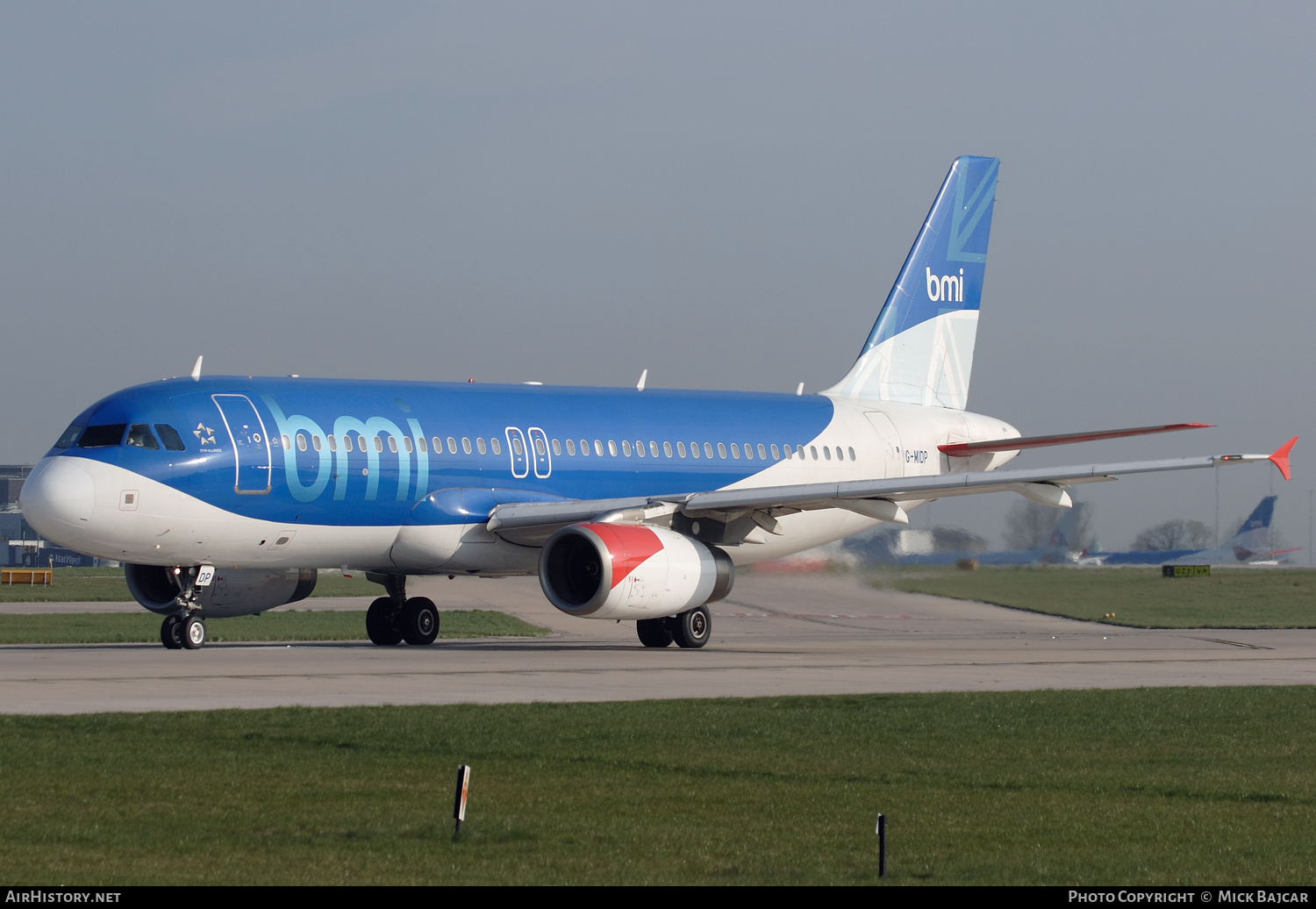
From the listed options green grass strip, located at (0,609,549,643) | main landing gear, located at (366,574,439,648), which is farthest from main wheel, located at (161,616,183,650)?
green grass strip, located at (0,609,549,643)

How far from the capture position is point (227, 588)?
27453mm

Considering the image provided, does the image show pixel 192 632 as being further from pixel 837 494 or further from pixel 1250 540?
pixel 1250 540

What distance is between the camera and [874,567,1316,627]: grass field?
33.5 m

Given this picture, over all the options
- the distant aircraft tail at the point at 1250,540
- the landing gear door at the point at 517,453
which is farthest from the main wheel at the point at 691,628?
the distant aircraft tail at the point at 1250,540

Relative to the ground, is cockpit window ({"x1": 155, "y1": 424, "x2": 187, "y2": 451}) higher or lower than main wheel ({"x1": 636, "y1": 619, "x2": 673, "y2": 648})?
higher

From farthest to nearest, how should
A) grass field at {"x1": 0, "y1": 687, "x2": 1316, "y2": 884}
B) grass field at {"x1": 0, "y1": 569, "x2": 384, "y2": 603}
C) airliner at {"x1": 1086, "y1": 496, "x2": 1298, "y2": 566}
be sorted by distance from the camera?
grass field at {"x1": 0, "y1": 569, "x2": 384, "y2": 603} → airliner at {"x1": 1086, "y1": 496, "x2": 1298, "y2": 566} → grass field at {"x1": 0, "y1": 687, "x2": 1316, "y2": 884}

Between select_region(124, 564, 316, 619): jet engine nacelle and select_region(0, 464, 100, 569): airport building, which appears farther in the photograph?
select_region(0, 464, 100, 569): airport building

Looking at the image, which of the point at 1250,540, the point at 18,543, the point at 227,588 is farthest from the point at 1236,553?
the point at 18,543

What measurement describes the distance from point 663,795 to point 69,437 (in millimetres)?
15943

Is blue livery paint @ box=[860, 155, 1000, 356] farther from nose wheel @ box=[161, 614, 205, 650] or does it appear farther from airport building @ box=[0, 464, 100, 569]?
airport building @ box=[0, 464, 100, 569]

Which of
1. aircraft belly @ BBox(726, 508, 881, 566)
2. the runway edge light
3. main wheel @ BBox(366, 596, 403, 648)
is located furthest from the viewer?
aircraft belly @ BBox(726, 508, 881, 566)

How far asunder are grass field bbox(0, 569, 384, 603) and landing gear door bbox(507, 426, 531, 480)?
81.6 ft

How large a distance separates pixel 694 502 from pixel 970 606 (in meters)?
12.3

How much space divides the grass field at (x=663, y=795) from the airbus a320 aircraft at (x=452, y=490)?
908cm
